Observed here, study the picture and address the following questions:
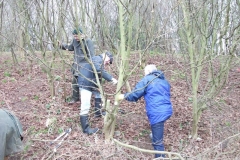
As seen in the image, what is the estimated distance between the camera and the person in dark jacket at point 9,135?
367 cm

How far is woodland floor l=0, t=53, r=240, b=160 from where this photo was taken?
14.1ft

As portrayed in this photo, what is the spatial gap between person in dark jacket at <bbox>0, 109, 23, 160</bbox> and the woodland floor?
0.75 feet

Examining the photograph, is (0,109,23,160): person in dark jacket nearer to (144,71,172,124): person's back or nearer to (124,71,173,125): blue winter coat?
(124,71,173,125): blue winter coat

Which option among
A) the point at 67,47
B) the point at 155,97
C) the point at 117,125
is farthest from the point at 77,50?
the point at 155,97

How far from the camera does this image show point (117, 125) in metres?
5.51

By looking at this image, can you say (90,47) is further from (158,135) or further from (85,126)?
(158,135)

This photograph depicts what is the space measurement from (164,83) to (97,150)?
1.49 meters

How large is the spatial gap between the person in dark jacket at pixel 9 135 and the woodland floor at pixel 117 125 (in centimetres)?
23

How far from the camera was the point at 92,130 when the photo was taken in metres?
4.96

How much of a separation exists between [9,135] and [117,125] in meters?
2.25

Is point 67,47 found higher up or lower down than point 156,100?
higher up

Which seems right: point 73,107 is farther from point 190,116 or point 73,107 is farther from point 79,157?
point 190,116

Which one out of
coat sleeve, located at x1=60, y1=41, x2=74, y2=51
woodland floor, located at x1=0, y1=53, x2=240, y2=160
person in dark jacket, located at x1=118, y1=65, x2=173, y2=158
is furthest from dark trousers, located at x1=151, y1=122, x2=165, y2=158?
coat sleeve, located at x1=60, y1=41, x2=74, y2=51

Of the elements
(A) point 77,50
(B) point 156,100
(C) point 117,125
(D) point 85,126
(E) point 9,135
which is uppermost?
(A) point 77,50
